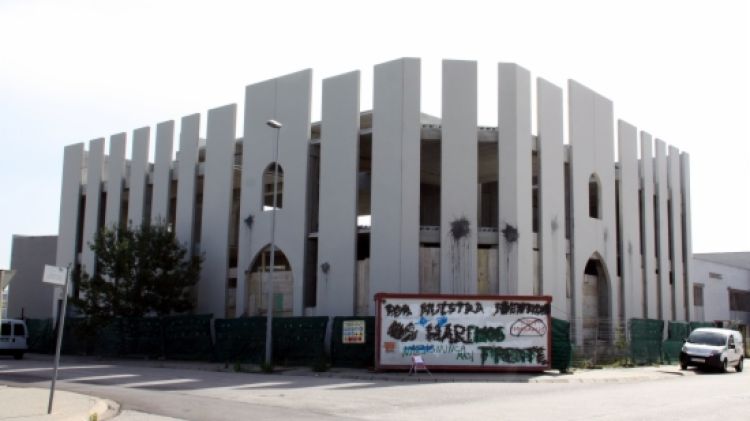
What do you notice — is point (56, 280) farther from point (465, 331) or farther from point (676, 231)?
point (676, 231)

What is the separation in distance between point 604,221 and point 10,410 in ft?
85.5

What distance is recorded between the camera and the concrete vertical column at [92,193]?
129 ft

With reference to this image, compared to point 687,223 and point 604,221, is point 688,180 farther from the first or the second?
point 604,221

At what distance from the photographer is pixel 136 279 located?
106ft

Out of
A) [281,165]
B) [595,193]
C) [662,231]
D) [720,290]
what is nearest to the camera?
[281,165]

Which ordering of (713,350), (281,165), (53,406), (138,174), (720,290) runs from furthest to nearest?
1. (720,290)
2. (138,174)
3. (281,165)
4. (713,350)
5. (53,406)

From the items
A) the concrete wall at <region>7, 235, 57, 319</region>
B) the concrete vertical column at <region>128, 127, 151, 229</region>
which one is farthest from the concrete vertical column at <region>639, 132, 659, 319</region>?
the concrete wall at <region>7, 235, 57, 319</region>

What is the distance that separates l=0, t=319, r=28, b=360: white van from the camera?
31.7 m

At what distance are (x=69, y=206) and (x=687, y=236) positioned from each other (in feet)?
110

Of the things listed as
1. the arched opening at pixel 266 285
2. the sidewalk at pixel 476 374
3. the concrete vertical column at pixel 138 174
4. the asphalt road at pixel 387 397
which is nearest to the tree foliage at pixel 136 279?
the arched opening at pixel 266 285

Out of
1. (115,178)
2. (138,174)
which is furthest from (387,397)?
(115,178)

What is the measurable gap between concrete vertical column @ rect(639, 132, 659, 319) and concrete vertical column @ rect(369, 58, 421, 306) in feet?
44.7

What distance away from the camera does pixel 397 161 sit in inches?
1135

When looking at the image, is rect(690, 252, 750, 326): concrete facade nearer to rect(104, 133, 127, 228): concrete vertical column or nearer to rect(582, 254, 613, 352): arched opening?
rect(582, 254, 613, 352): arched opening
